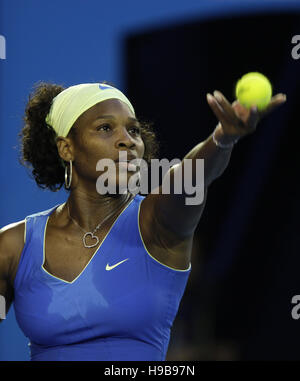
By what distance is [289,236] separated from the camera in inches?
258

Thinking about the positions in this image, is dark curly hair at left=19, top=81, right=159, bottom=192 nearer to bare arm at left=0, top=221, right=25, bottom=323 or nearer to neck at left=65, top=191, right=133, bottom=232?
neck at left=65, top=191, right=133, bottom=232

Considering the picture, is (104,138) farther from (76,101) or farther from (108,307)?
(108,307)

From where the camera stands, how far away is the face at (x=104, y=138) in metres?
2.73

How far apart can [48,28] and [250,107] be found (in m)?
3.53

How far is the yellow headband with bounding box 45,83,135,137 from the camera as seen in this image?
285 centimetres

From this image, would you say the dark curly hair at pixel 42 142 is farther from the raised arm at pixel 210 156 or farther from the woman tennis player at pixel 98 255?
the raised arm at pixel 210 156

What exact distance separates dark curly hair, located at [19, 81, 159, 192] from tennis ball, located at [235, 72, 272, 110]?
3.40 ft

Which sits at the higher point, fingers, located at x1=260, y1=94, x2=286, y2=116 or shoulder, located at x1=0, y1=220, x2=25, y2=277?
fingers, located at x1=260, y1=94, x2=286, y2=116

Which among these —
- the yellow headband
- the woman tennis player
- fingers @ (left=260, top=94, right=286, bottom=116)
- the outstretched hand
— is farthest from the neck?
fingers @ (left=260, top=94, right=286, bottom=116)

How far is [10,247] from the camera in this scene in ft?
9.23

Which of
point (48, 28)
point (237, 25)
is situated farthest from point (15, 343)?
point (237, 25)

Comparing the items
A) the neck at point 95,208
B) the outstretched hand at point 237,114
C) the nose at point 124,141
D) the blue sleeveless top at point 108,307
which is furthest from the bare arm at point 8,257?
the outstretched hand at point 237,114

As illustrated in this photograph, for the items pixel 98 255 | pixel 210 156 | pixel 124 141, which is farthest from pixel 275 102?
pixel 98 255

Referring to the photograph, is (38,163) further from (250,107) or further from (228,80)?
(228,80)
